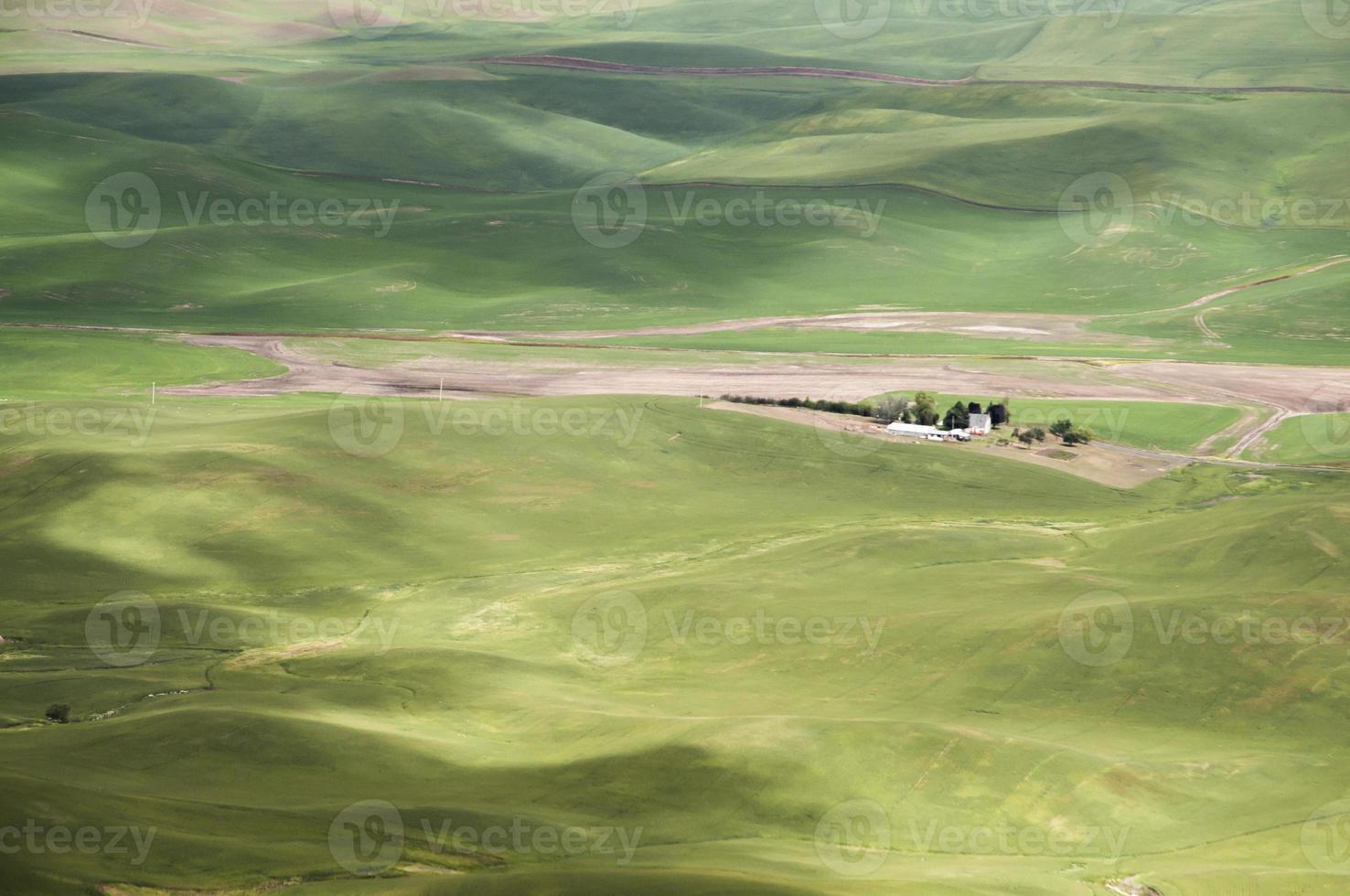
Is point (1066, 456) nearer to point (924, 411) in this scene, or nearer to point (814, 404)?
point (924, 411)

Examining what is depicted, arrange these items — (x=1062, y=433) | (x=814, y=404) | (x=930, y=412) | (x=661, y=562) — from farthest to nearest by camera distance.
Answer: (x=814, y=404) < (x=930, y=412) < (x=1062, y=433) < (x=661, y=562)

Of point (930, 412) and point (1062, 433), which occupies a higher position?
point (930, 412)

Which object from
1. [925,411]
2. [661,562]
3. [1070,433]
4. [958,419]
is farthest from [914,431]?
[661,562]

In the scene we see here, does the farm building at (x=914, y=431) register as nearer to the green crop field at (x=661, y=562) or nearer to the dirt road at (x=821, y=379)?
the green crop field at (x=661, y=562)

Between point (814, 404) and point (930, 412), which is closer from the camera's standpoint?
point (930, 412)

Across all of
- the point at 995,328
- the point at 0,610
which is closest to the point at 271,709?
the point at 0,610

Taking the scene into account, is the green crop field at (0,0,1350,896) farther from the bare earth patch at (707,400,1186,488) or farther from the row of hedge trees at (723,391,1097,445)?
the row of hedge trees at (723,391,1097,445)

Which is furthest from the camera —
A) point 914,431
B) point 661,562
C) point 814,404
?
point 814,404
